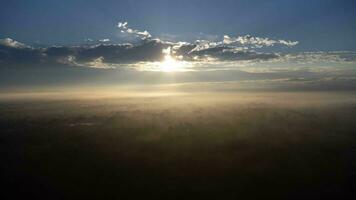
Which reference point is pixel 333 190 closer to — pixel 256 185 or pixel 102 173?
pixel 256 185

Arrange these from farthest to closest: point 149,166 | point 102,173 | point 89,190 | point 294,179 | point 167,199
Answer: point 149,166, point 102,173, point 294,179, point 89,190, point 167,199

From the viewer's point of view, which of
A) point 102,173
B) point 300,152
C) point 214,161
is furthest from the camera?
point 300,152

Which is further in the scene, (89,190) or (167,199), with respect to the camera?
(89,190)

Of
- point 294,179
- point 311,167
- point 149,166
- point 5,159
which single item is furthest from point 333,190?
point 5,159

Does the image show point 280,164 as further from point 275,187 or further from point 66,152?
point 66,152

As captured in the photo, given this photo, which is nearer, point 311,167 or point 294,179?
point 294,179

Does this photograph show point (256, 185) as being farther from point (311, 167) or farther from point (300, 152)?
point (300, 152)

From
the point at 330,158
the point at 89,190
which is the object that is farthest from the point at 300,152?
the point at 89,190

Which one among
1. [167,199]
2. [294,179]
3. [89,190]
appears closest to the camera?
[167,199]

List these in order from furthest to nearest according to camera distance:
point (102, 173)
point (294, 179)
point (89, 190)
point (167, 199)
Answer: point (102, 173), point (294, 179), point (89, 190), point (167, 199)
